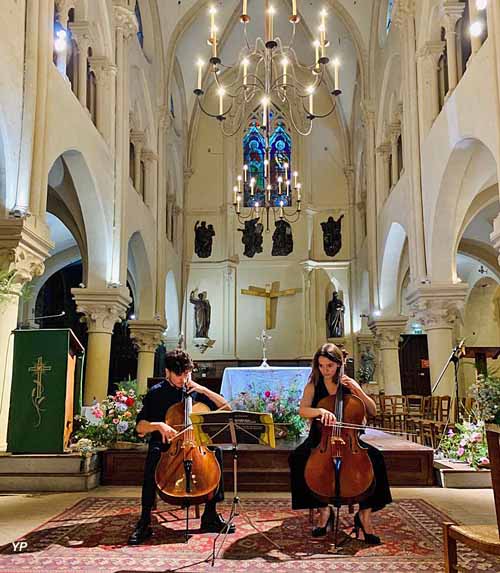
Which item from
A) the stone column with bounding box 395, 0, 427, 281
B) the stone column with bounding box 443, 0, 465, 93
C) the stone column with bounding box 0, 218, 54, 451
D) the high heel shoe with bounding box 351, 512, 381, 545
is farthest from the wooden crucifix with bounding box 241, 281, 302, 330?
the high heel shoe with bounding box 351, 512, 381, 545

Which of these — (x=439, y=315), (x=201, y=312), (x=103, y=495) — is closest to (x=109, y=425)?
(x=103, y=495)

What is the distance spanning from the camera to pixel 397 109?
47.0 feet

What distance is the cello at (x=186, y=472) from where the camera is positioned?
4602 millimetres

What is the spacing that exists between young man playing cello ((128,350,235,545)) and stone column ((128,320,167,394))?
36.9 ft

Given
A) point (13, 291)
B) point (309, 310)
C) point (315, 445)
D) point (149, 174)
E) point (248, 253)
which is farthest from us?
point (248, 253)

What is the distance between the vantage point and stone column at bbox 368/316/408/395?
16266 mm

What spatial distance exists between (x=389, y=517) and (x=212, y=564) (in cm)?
191

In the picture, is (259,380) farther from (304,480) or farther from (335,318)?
(335,318)

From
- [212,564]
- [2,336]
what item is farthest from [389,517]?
[2,336]

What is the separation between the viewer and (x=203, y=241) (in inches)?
851

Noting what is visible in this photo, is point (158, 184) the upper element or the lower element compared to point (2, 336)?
upper

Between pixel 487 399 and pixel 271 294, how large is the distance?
12804 mm

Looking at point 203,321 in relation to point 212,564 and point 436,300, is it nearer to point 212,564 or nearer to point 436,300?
point 436,300

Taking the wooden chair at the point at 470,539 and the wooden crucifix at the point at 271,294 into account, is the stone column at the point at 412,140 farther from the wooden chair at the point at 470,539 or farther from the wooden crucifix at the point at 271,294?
the wooden crucifix at the point at 271,294
